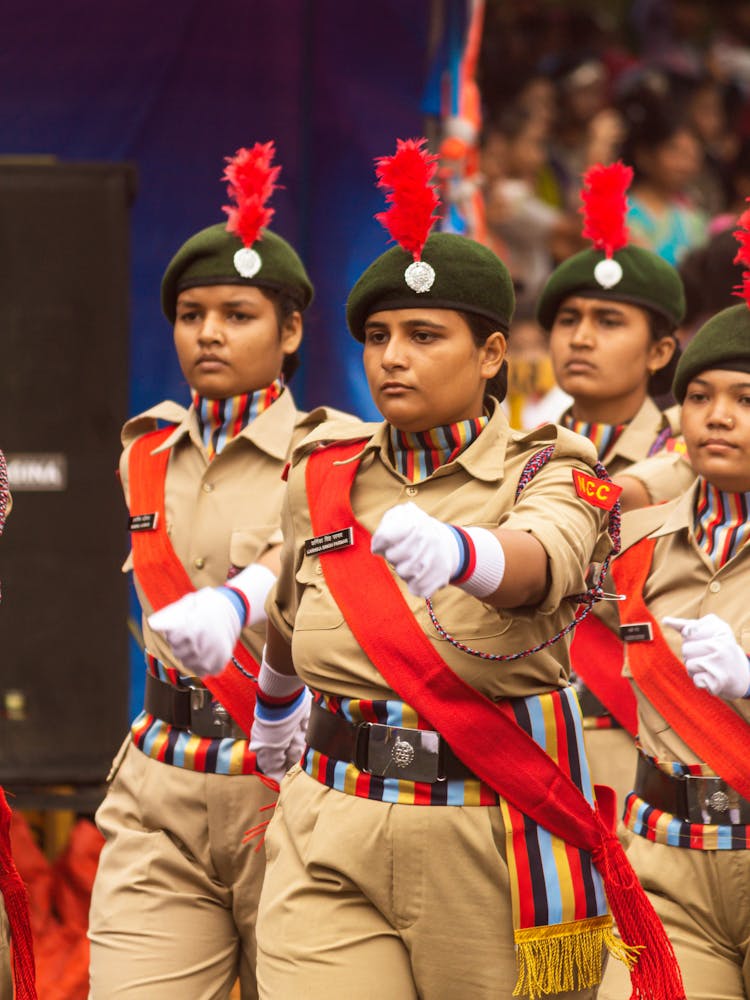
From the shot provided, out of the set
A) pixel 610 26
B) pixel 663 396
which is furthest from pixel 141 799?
pixel 610 26

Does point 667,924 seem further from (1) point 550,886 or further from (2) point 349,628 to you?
(2) point 349,628

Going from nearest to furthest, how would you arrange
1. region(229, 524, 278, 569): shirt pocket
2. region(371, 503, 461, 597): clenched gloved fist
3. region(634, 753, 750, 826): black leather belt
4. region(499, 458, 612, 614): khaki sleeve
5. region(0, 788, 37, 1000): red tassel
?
region(371, 503, 461, 597): clenched gloved fist, region(499, 458, 612, 614): khaki sleeve, region(0, 788, 37, 1000): red tassel, region(634, 753, 750, 826): black leather belt, region(229, 524, 278, 569): shirt pocket

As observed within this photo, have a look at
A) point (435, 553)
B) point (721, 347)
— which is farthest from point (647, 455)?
point (435, 553)

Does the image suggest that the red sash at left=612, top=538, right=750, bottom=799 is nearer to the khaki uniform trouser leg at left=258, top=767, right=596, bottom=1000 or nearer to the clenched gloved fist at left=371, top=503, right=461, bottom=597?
the khaki uniform trouser leg at left=258, top=767, right=596, bottom=1000

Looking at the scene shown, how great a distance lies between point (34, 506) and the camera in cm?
546

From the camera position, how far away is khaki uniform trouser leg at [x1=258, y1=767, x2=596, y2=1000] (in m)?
3.48

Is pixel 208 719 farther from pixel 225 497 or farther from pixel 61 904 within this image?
pixel 61 904

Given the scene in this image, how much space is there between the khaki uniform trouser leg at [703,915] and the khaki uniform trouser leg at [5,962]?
1.31 meters

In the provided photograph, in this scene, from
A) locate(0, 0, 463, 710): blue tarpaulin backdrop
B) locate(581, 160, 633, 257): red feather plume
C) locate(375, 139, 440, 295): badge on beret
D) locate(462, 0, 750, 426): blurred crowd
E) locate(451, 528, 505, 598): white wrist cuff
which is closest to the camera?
locate(451, 528, 505, 598): white wrist cuff

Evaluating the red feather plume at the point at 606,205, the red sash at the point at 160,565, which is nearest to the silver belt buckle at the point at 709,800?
the red sash at the point at 160,565

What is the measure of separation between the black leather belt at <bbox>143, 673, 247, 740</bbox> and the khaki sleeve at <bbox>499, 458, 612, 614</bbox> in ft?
4.20

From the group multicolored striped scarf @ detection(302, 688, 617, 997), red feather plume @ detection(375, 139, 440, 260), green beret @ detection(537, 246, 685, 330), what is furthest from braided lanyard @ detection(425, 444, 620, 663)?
green beret @ detection(537, 246, 685, 330)

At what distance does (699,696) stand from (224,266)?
5.57ft

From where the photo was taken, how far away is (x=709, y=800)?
158 inches
